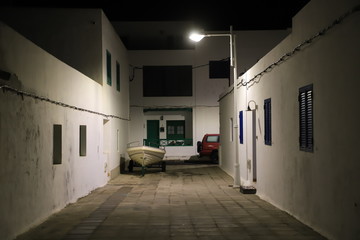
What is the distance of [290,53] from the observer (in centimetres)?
873

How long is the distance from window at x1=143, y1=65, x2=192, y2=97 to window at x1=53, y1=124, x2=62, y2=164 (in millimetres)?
18979

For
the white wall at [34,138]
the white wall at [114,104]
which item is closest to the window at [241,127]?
the white wall at [114,104]

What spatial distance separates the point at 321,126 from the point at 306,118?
91 cm

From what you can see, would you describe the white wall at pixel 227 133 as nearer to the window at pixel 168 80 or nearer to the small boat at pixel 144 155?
the small boat at pixel 144 155

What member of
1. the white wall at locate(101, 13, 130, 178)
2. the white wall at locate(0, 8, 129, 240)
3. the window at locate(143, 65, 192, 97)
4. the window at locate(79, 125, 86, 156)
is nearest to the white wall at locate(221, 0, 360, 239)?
the white wall at locate(0, 8, 129, 240)

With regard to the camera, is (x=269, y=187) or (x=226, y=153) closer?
(x=269, y=187)

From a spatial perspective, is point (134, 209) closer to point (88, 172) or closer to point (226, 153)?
point (88, 172)

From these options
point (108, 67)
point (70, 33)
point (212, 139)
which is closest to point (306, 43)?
point (70, 33)

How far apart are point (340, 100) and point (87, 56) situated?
1124 cm

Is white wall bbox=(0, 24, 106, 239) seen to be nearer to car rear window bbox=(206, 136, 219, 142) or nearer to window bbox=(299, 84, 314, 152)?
window bbox=(299, 84, 314, 152)

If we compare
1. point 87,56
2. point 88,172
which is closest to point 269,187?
point 88,172

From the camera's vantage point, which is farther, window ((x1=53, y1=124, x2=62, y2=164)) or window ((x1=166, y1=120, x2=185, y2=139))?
window ((x1=166, y1=120, x2=185, y2=139))

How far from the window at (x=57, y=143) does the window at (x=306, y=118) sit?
5481 mm

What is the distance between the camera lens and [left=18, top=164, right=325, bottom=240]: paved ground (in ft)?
23.9
